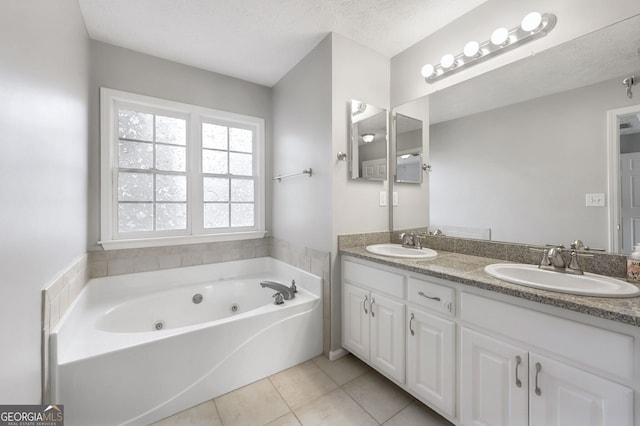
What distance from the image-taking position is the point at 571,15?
1342mm

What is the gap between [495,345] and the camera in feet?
3.71

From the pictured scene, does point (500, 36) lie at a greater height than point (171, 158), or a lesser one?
greater

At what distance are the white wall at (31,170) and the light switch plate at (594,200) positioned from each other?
245cm

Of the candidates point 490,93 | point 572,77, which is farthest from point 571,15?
point 490,93

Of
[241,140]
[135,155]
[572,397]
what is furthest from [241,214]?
[572,397]

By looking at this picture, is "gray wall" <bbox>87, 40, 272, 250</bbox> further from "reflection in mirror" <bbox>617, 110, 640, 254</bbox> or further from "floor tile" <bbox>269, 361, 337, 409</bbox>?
"reflection in mirror" <bbox>617, 110, 640, 254</bbox>

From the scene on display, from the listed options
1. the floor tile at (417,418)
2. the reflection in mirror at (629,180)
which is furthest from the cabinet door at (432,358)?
the reflection in mirror at (629,180)

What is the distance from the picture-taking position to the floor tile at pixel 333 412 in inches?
56.2

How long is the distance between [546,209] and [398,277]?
0.90 m

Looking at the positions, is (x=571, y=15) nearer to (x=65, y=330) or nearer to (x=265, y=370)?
(x=265, y=370)

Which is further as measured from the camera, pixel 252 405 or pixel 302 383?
pixel 302 383

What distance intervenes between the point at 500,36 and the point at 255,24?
5.31ft

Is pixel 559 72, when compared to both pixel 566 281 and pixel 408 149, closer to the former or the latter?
pixel 408 149

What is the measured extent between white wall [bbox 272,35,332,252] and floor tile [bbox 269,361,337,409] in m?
0.90
